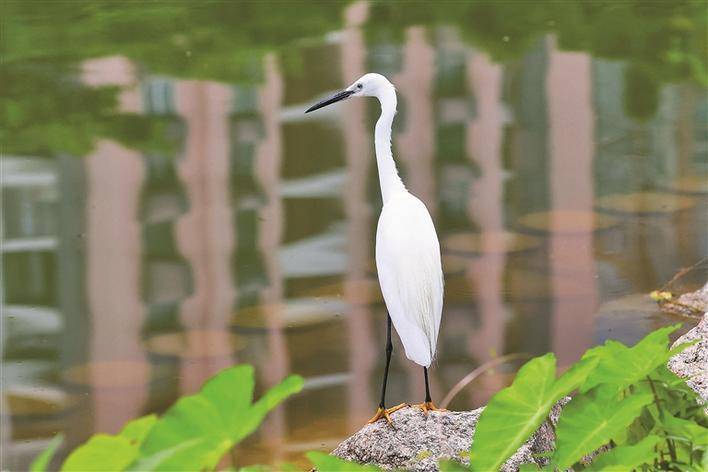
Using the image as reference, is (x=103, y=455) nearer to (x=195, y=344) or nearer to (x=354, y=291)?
(x=195, y=344)

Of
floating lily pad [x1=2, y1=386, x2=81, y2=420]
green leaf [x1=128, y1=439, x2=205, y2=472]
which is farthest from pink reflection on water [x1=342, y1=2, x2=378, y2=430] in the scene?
green leaf [x1=128, y1=439, x2=205, y2=472]

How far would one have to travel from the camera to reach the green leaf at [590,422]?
0.83 m

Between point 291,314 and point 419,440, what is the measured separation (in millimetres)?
1634

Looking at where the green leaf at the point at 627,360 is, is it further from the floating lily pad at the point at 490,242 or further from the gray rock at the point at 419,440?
the floating lily pad at the point at 490,242

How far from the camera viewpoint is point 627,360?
0.89 metres

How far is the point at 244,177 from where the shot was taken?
178 inches

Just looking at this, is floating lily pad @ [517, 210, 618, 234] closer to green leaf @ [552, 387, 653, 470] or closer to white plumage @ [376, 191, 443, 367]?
white plumage @ [376, 191, 443, 367]

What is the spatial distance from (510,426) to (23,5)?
20.9ft

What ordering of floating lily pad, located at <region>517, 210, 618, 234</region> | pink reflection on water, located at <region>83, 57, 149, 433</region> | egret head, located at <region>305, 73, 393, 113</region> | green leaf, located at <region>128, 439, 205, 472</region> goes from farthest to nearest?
floating lily pad, located at <region>517, 210, 618, 234</region> → pink reflection on water, located at <region>83, 57, 149, 433</region> → egret head, located at <region>305, 73, 393, 113</region> → green leaf, located at <region>128, 439, 205, 472</region>

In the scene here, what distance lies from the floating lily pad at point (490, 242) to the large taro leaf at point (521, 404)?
3037mm

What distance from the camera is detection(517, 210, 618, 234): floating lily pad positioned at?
3990 mm

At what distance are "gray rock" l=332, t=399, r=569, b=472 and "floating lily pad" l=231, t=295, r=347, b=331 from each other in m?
1.47

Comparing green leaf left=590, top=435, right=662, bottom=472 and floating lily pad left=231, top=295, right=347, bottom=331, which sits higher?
green leaf left=590, top=435, right=662, bottom=472

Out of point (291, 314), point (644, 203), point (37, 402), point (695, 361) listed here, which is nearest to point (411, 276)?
point (695, 361)
